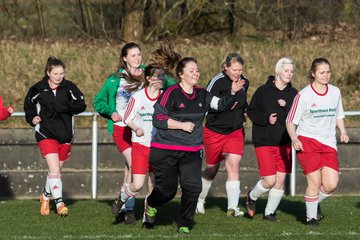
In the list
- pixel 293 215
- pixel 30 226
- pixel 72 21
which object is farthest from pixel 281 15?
pixel 30 226

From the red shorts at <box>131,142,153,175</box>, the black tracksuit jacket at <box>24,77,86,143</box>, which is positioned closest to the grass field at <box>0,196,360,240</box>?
the red shorts at <box>131,142,153,175</box>

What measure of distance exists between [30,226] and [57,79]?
78.1 inches

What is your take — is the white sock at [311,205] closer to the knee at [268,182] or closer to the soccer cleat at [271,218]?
the soccer cleat at [271,218]

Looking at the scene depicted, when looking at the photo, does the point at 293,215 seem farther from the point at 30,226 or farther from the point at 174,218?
the point at 30,226

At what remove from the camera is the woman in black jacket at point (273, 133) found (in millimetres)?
13094

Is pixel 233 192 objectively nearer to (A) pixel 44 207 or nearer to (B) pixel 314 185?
(B) pixel 314 185

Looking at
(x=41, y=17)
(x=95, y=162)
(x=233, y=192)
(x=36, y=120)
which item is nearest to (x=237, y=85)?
(x=233, y=192)

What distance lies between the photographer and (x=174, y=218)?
13328 mm

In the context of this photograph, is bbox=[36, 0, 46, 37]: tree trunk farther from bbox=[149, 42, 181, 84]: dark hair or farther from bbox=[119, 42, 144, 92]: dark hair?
bbox=[149, 42, 181, 84]: dark hair

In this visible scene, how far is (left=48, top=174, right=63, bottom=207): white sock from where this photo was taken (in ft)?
43.9

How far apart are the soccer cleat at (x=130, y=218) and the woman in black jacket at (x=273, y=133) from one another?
67.7 inches

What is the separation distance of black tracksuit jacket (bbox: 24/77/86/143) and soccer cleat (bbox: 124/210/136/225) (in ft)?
4.54

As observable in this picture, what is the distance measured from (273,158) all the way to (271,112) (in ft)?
1.91

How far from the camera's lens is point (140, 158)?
12.4 metres
